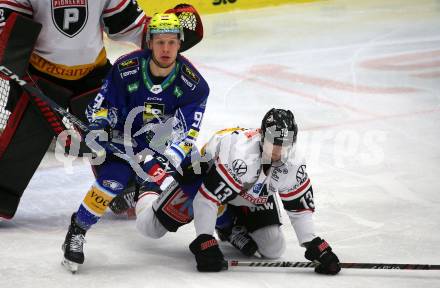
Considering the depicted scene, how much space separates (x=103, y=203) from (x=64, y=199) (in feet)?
3.20

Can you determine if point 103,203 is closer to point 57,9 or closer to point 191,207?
point 191,207

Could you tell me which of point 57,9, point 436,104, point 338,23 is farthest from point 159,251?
point 338,23

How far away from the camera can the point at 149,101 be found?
380 cm

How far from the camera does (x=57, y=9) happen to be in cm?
405

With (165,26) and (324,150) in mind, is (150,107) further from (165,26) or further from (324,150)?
(324,150)

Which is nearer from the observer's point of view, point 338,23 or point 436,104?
point 436,104

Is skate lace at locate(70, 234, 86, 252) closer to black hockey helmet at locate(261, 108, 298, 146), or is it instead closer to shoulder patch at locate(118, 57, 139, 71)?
shoulder patch at locate(118, 57, 139, 71)

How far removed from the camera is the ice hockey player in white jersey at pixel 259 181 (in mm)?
3516

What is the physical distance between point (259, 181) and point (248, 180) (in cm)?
5

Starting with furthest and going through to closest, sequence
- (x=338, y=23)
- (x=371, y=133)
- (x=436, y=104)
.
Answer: (x=338, y=23) < (x=436, y=104) < (x=371, y=133)

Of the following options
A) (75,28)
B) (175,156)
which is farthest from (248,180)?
(75,28)

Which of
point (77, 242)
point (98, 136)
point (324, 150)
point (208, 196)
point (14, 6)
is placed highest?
point (14, 6)

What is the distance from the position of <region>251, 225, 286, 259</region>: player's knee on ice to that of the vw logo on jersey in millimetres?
1173

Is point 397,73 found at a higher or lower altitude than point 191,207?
lower
